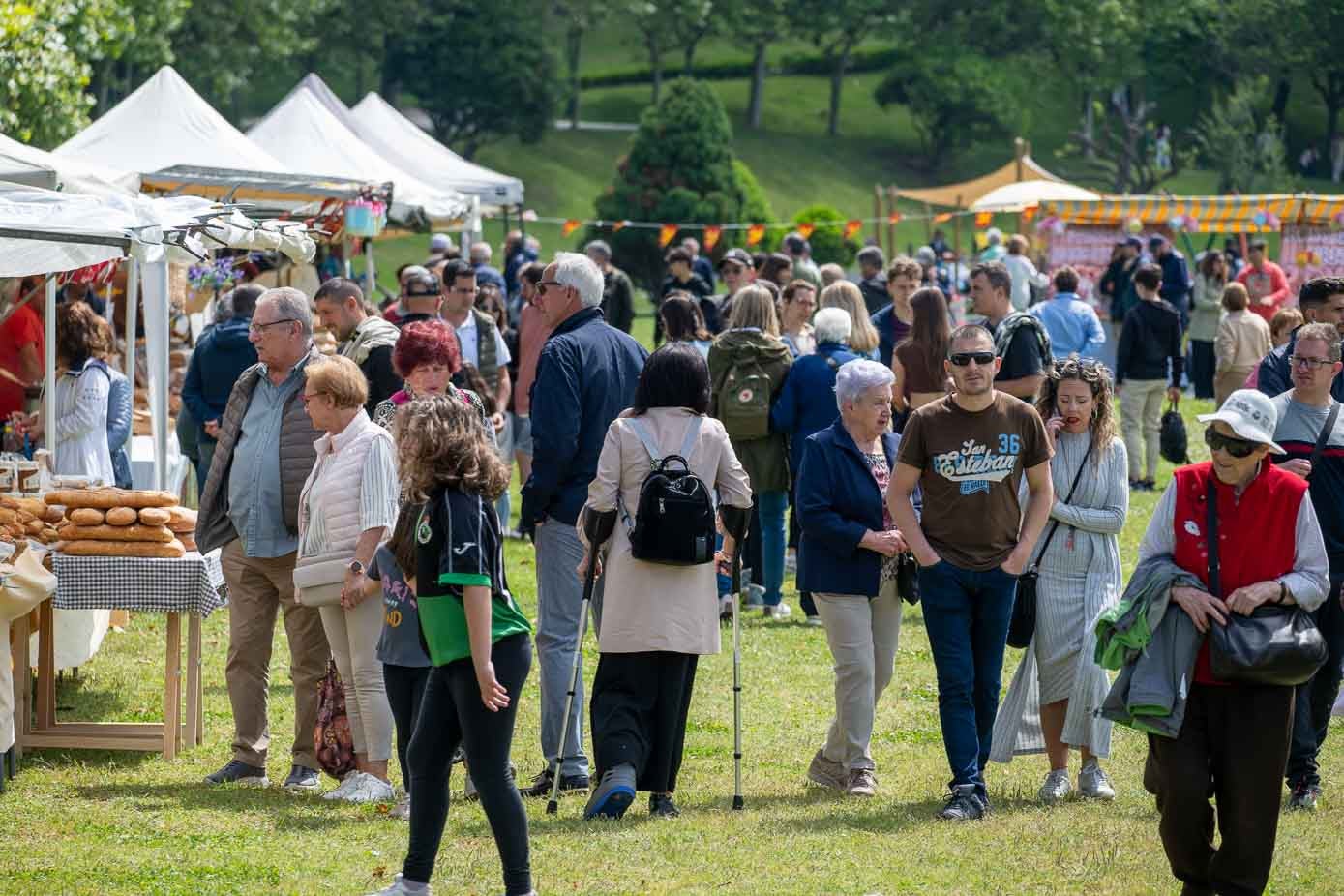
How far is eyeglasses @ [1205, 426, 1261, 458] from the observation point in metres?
5.43

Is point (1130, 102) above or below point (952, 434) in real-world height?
above

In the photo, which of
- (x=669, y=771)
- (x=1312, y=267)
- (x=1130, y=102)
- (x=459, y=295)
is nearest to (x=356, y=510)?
(x=669, y=771)

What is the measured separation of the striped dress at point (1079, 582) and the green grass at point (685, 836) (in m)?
0.42

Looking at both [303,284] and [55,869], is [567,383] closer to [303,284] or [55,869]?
[55,869]

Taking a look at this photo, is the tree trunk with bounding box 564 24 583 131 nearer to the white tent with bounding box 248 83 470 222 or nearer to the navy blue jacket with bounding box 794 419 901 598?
the white tent with bounding box 248 83 470 222

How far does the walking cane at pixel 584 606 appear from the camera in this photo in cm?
670

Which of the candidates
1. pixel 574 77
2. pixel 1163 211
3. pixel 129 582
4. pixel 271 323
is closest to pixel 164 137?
pixel 129 582

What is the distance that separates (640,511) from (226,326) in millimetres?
3836

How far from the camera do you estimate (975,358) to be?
22.1 ft

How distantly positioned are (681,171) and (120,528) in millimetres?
35009

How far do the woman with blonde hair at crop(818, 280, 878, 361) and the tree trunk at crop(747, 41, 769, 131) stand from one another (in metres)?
53.7

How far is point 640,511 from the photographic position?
659 cm

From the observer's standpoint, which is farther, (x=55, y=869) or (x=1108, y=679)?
(x=1108, y=679)

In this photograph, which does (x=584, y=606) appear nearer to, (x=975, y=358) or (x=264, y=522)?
(x=264, y=522)
